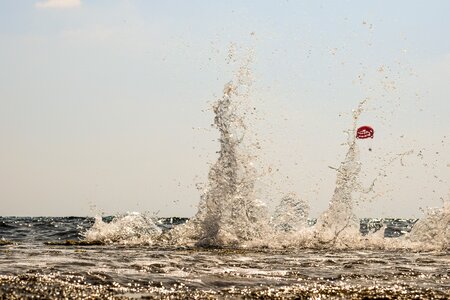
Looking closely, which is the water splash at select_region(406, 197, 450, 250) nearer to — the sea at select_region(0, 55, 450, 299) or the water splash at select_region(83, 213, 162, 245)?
the sea at select_region(0, 55, 450, 299)

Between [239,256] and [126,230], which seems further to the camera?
[126,230]

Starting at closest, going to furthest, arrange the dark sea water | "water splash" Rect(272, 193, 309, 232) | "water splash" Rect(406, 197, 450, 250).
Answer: the dark sea water → "water splash" Rect(406, 197, 450, 250) → "water splash" Rect(272, 193, 309, 232)

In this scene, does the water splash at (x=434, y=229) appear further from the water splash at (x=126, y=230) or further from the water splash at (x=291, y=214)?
the water splash at (x=126, y=230)

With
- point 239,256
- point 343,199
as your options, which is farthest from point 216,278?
point 343,199

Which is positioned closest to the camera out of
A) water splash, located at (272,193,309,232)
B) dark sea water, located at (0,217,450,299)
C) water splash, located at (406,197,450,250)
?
dark sea water, located at (0,217,450,299)

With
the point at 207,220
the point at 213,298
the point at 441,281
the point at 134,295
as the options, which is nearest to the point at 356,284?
the point at 441,281

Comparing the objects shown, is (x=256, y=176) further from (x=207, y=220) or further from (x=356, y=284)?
(x=356, y=284)

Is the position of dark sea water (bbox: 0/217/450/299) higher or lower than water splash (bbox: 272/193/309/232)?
lower

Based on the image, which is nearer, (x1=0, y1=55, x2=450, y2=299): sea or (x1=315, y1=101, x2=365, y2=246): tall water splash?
(x1=0, y1=55, x2=450, y2=299): sea

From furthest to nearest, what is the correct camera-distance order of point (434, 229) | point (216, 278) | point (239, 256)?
1. point (434, 229)
2. point (239, 256)
3. point (216, 278)

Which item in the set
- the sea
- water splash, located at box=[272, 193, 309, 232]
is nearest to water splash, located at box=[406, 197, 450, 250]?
the sea

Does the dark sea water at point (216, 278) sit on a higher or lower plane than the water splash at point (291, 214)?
lower

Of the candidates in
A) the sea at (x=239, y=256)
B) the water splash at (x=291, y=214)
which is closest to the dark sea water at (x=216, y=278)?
the sea at (x=239, y=256)

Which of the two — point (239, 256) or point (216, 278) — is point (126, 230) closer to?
point (239, 256)
